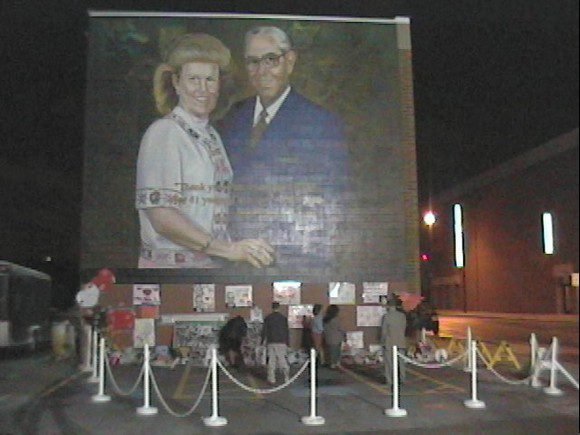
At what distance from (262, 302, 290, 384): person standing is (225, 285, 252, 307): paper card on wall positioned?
354 mm

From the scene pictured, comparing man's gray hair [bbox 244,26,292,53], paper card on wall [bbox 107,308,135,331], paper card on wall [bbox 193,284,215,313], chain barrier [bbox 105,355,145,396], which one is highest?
man's gray hair [bbox 244,26,292,53]


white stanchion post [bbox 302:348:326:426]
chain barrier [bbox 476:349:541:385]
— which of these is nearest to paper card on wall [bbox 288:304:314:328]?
white stanchion post [bbox 302:348:326:426]

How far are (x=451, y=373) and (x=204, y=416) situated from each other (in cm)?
221

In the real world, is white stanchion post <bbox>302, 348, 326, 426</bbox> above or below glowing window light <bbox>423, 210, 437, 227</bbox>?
below

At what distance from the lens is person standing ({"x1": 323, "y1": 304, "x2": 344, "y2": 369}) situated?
4.87 metres

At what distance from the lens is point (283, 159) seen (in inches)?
146

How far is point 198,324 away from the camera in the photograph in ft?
13.5

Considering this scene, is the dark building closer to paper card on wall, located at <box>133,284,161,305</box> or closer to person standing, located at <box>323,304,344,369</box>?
paper card on wall, located at <box>133,284,161,305</box>

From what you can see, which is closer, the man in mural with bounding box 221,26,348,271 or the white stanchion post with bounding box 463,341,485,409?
the man in mural with bounding box 221,26,348,271

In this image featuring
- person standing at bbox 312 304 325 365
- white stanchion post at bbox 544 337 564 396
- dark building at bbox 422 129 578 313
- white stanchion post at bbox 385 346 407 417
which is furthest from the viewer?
white stanchion post at bbox 385 346 407 417

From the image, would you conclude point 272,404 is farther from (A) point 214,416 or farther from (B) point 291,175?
(B) point 291,175

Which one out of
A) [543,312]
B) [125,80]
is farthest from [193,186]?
[543,312]

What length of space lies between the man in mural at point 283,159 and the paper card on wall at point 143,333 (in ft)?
2.17

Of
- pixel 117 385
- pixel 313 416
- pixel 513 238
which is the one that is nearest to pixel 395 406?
pixel 313 416
